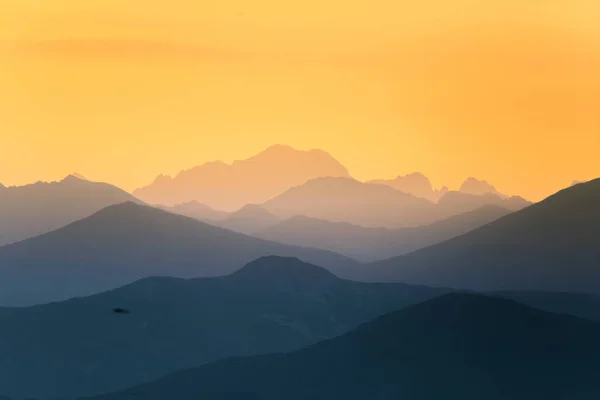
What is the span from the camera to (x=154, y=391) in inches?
6521

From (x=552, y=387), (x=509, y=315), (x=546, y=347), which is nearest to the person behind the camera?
(x=552, y=387)

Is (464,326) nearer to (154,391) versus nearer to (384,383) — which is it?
(384,383)

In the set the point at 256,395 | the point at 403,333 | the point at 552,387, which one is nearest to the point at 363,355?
the point at 403,333

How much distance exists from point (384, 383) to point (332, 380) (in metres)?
8.72

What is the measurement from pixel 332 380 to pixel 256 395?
1313 cm

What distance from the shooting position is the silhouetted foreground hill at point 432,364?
520ft

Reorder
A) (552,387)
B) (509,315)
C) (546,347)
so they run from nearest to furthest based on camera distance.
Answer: (552,387) < (546,347) < (509,315)

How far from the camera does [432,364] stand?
16562 cm

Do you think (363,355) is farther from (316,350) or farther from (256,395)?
(256,395)

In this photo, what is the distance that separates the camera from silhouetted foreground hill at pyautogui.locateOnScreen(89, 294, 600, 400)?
6240 inches

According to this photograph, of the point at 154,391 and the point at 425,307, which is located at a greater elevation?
the point at 425,307

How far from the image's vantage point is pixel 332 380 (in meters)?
165

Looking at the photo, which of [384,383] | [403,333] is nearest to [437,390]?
[384,383]

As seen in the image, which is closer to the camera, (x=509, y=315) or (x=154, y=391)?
(x=154, y=391)
